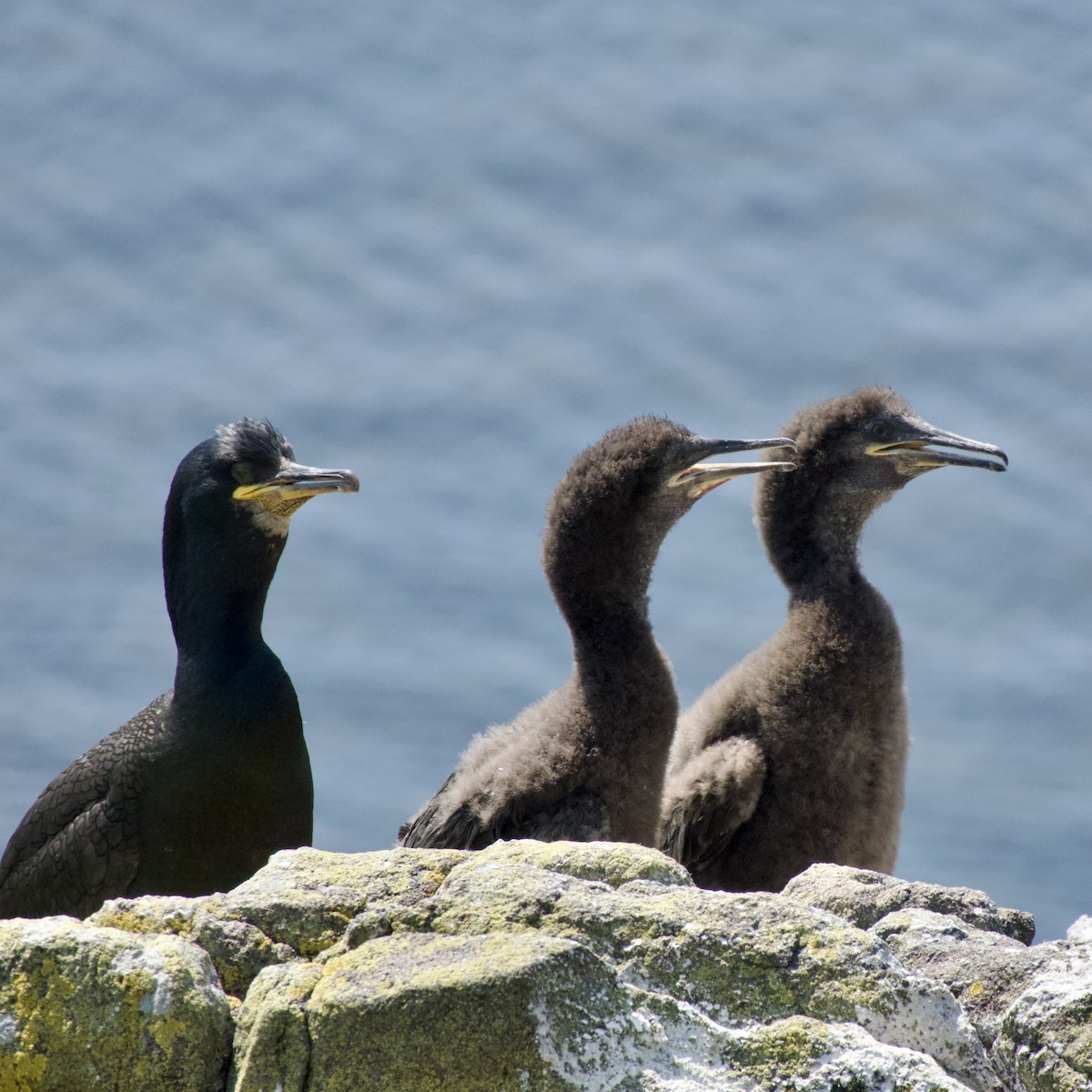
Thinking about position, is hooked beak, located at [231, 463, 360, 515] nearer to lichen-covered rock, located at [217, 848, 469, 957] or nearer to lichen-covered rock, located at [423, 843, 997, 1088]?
lichen-covered rock, located at [217, 848, 469, 957]

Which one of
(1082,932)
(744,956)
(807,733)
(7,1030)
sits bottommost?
(7,1030)

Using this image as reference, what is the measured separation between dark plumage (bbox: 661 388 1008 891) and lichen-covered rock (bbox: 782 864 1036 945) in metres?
2.92

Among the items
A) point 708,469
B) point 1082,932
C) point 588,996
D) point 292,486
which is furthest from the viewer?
point 708,469

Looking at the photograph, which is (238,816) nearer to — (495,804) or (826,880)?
(495,804)

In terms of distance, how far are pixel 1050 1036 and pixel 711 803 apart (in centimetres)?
375

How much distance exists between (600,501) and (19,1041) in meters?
4.20

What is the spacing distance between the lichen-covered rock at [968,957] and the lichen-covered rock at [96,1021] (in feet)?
4.34

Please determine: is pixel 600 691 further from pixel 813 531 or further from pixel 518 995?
pixel 518 995

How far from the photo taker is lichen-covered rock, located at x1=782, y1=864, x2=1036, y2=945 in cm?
381

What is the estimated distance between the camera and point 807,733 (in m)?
7.06

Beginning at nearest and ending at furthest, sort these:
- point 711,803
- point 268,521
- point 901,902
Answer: point 901,902 → point 268,521 → point 711,803

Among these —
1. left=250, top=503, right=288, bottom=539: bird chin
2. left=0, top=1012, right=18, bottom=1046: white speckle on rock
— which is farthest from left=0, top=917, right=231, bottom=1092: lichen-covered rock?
left=250, top=503, right=288, bottom=539: bird chin

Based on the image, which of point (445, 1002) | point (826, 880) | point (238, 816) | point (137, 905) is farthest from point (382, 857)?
point (238, 816)

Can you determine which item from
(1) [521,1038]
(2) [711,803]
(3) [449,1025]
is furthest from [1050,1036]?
(2) [711,803]
